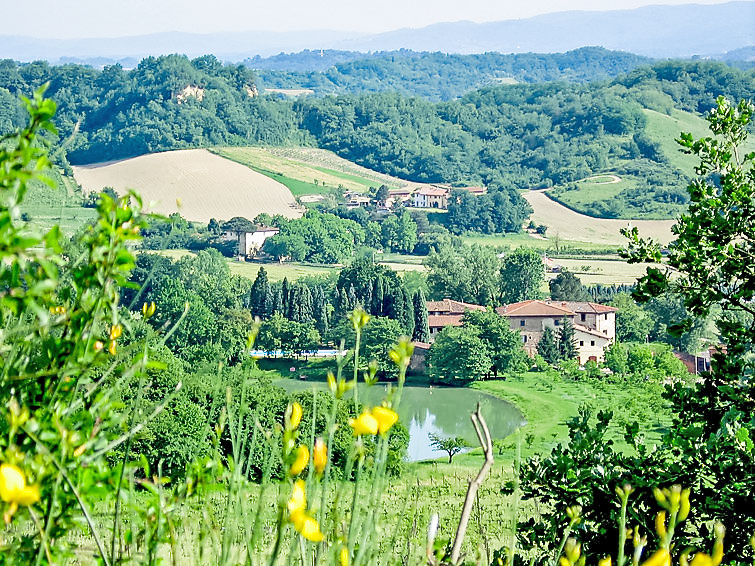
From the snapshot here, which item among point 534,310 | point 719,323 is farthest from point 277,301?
point 719,323

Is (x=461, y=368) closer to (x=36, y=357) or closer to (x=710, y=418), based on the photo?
(x=710, y=418)

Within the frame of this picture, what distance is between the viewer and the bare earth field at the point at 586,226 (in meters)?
58.5

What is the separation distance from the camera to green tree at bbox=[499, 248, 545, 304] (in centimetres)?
3800

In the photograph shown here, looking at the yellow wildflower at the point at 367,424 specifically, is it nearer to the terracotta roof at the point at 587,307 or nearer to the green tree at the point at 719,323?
the green tree at the point at 719,323

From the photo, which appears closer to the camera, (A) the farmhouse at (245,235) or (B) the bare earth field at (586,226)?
(A) the farmhouse at (245,235)

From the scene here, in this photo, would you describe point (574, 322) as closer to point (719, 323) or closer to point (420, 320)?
point (420, 320)

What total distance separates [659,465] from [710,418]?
0.31 metres

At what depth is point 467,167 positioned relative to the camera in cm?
8656

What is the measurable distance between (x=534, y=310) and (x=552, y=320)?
714 millimetres

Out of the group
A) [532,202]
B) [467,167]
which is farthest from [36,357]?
[467,167]

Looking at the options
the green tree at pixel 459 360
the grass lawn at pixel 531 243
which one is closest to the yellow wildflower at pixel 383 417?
the green tree at pixel 459 360

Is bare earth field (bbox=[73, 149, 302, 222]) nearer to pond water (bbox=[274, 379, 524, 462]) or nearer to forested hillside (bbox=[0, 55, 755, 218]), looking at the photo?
forested hillside (bbox=[0, 55, 755, 218])

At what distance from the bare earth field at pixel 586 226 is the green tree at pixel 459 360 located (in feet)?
96.2

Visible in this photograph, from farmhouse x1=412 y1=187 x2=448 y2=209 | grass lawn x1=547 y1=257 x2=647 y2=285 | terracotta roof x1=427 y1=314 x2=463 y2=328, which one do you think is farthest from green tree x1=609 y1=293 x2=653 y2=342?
farmhouse x1=412 y1=187 x2=448 y2=209
